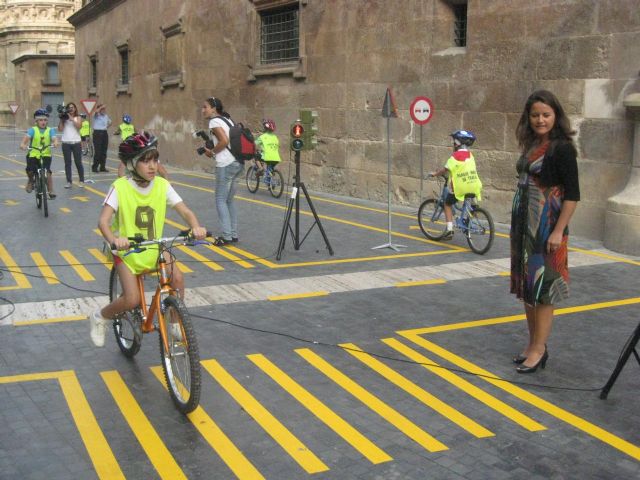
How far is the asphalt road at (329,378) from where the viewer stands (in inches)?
170

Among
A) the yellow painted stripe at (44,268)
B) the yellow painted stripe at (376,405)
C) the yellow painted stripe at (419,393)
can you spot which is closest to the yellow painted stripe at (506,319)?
the yellow painted stripe at (419,393)

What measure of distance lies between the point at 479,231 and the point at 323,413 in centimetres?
580

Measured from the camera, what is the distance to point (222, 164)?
10578 millimetres

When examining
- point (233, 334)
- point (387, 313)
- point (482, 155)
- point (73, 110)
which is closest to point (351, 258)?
point (387, 313)

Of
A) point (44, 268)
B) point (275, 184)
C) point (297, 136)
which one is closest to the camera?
point (44, 268)

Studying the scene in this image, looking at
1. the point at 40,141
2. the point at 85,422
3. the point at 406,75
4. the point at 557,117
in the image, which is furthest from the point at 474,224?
the point at 40,141

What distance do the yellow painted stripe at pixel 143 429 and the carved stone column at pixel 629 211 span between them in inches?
286

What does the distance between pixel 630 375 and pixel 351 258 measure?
15.4 feet

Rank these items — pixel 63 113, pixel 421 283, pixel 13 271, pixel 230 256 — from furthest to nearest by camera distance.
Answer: pixel 63 113, pixel 230 256, pixel 13 271, pixel 421 283

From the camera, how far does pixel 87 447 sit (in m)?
4.41

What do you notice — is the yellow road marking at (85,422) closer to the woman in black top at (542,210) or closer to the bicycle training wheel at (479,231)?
the woman in black top at (542,210)

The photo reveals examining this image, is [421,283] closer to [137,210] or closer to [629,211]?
[629,211]

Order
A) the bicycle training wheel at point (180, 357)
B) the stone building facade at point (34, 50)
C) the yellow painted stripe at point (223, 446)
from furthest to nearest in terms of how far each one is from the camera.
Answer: the stone building facade at point (34, 50) < the bicycle training wheel at point (180, 357) < the yellow painted stripe at point (223, 446)

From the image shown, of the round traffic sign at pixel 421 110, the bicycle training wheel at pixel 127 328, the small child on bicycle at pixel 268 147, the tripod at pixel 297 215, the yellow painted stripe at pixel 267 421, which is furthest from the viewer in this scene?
the small child on bicycle at pixel 268 147
